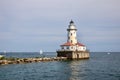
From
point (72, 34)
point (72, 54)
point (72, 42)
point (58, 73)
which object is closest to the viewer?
point (58, 73)

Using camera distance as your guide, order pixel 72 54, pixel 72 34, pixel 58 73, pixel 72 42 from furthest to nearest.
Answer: pixel 72 34
pixel 72 42
pixel 72 54
pixel 58 73

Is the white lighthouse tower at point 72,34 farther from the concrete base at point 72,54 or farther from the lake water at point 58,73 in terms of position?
the lake water at point 58,73

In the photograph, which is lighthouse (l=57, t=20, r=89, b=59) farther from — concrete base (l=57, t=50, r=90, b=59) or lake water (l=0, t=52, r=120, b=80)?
lake water (l=0, t=52, r=120, b=80)

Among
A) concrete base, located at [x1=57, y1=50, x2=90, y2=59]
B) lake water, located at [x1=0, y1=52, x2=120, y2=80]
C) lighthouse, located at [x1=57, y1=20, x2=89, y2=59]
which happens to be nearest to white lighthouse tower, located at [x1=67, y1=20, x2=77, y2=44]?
lighthouse, located at [x1=57, y1=20, x2=89, y2=59]

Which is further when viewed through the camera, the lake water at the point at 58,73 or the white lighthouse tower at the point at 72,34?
the white lighthouse tower at the point at 72,34

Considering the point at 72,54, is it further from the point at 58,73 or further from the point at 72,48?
the point at 58,73

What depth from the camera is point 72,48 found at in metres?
108

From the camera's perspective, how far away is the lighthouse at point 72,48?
10644cm

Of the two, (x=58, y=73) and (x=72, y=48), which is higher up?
(x=72, y=48)

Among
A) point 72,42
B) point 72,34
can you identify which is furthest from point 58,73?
point 72,34

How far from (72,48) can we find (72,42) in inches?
→ 138

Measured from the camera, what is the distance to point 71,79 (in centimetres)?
5556

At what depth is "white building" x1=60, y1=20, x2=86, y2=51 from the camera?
10778 cm

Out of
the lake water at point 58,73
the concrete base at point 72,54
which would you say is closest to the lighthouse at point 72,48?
the concrete base at point 72,54
